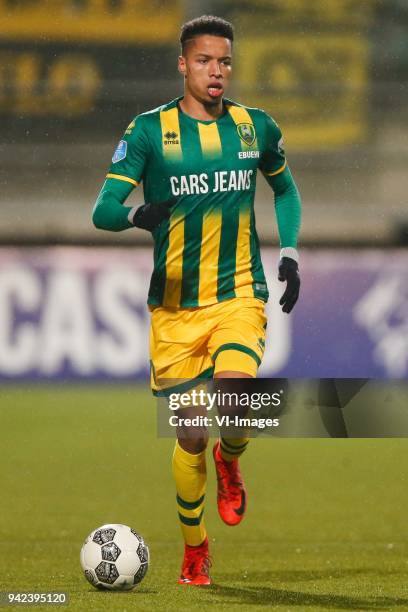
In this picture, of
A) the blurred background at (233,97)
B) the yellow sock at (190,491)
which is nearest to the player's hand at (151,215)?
the yellow sock at (190,491)

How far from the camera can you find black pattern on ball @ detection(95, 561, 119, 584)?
4.64 meters

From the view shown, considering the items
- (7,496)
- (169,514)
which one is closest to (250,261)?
(169,514)

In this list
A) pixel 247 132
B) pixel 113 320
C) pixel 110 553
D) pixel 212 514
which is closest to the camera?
pixel 110 553

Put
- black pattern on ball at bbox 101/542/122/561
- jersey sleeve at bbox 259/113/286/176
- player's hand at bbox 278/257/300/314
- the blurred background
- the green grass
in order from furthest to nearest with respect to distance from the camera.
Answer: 1. the blurred background
2. jersey sleeve at bbox 259/113/286/176
3. player's hand at bbox 278/257/300/314
4. the green grass
5. black pattern on ball at bbox 101/542/122/561

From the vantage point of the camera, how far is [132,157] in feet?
16.4

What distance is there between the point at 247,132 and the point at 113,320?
7681 millimetres

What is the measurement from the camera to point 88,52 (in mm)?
17719

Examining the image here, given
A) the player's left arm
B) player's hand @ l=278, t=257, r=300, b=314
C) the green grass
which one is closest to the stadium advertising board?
the green grass

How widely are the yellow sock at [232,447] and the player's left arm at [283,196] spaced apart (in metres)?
0.68

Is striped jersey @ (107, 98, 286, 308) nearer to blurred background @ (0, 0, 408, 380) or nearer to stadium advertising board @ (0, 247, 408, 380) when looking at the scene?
stadium advertising board @ (0, 247, 408, 380)

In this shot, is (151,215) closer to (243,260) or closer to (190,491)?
(243,260)

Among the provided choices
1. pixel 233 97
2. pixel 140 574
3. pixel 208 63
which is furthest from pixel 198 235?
pixel 233 97

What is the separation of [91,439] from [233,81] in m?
7.98

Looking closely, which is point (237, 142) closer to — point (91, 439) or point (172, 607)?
point (172, 607)
